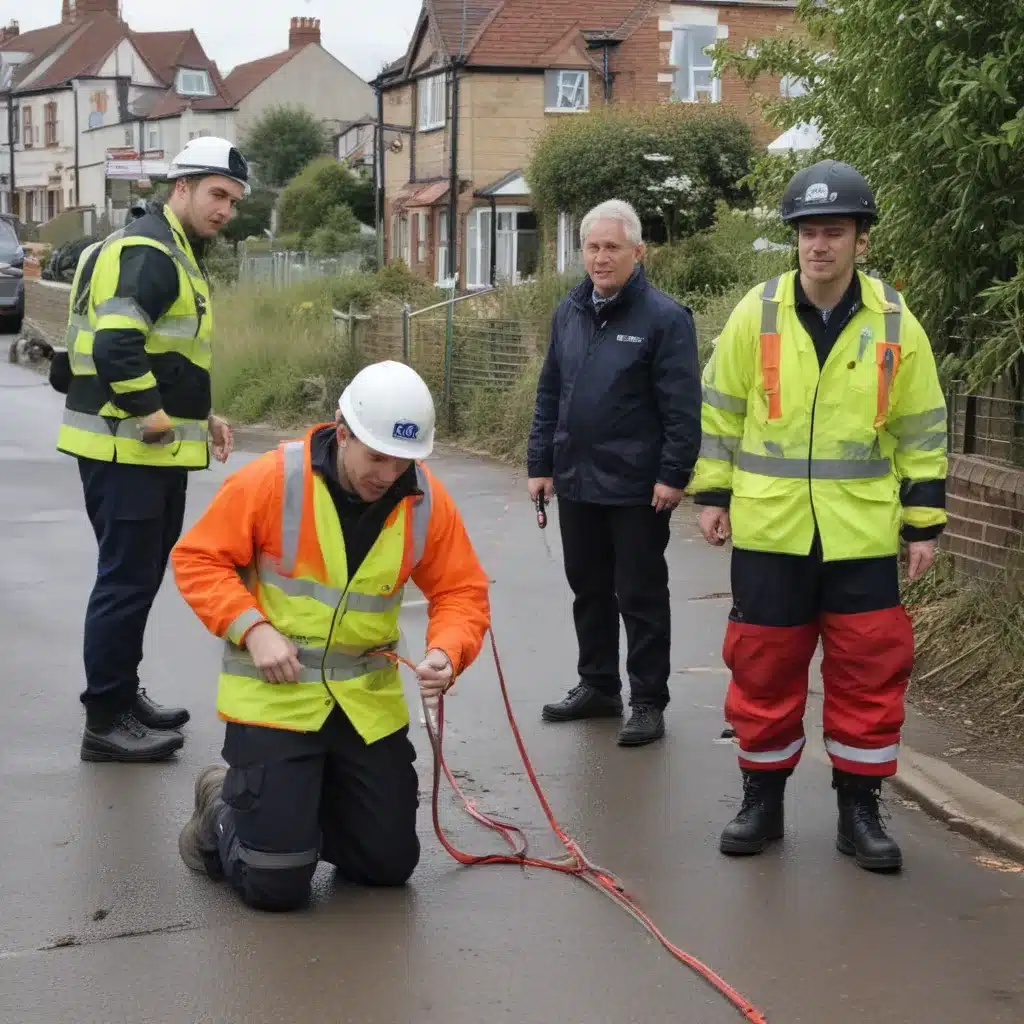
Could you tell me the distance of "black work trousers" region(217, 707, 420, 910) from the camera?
195 inches

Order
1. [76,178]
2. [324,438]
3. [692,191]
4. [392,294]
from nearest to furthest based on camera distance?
1. [324,438]
2. [392,294]
3. [692,191]
4. [76,178]

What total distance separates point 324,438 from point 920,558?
1.85 metres

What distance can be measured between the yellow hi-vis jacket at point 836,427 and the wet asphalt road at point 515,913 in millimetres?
1025

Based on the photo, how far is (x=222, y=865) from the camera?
5160mm

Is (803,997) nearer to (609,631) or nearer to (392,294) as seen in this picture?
Result: (609,631)

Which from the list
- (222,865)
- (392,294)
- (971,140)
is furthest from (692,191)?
(222,865)

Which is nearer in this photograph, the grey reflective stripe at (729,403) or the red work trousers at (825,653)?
the red work trousers at (825,653)

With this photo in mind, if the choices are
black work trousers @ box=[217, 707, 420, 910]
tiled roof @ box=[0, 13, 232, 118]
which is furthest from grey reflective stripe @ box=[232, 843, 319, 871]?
tiled roof @ box=[0, 13, 232, 118]

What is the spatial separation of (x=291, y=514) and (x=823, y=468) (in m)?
1.59

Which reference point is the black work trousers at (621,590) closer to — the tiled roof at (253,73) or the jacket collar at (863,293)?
the jacket collar at (863,293)

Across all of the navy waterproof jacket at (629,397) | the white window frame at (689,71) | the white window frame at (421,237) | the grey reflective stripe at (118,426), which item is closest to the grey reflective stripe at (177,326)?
the grey reflective stripe at (118,426)

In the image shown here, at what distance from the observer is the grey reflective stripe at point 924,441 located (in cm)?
546

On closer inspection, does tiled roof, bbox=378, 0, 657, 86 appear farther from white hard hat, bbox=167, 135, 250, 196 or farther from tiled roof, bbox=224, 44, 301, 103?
white hard hat, bbox=167, 135, 250, 196

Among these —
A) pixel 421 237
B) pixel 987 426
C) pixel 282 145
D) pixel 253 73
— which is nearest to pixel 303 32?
pixel 253 73
